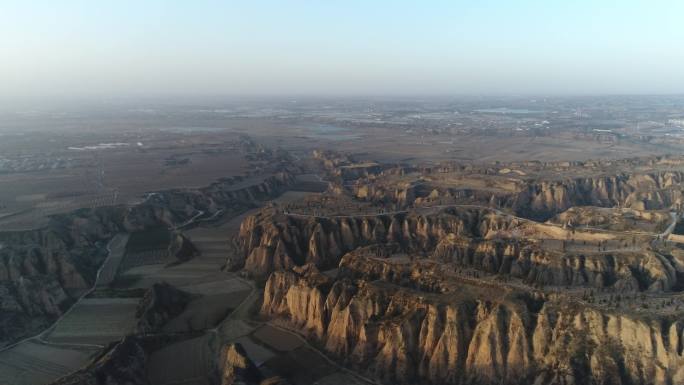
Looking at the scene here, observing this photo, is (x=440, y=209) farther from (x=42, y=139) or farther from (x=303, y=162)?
(x=42, y=139)

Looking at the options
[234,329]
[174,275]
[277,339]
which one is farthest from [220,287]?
[277,339]

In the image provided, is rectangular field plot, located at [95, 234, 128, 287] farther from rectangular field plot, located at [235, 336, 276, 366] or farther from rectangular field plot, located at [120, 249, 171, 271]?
rectangular field plot, located at [235, 336, 276, 366]

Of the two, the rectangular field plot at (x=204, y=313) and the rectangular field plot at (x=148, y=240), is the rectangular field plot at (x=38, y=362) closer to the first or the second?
the rectangular field plot at (x=204, y=313)

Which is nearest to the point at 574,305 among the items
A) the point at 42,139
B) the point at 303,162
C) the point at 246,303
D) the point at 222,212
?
the point at 246,303

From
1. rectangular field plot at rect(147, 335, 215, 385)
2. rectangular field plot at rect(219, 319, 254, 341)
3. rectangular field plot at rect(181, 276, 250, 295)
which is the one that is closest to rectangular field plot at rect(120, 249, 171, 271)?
rectangular field plot at rect(181, 276, 250, 295)

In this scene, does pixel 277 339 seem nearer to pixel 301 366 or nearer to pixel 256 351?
pixel 256 351

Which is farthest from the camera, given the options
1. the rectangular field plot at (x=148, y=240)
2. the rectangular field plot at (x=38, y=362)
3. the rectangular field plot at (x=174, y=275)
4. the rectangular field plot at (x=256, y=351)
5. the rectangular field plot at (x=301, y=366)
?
the rectangular field plot at (x=148, y=240)

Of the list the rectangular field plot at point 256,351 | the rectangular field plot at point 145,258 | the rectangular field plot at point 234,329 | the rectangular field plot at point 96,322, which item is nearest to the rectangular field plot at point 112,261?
the rectangular field plot at point 145,258
